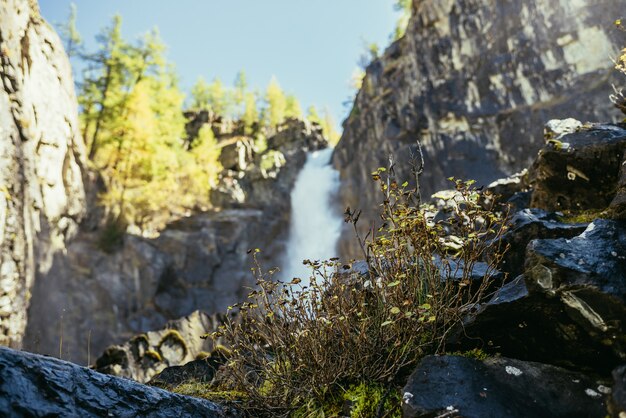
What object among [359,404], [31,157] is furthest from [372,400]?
[31,157]

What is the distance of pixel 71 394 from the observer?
272cm

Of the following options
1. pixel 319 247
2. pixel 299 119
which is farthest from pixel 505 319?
pixel 299 119

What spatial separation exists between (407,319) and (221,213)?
24.7m

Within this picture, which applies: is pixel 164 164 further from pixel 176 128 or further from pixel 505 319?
pixel 505 319

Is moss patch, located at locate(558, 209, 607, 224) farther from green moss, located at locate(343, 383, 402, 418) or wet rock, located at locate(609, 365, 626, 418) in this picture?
green moss, located at locate(343, 383, 402, 418)

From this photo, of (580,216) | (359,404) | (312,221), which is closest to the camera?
(359,404)

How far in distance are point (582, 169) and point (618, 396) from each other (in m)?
3.28

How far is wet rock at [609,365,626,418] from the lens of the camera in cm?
221

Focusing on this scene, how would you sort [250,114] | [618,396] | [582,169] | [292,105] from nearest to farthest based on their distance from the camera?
1. [618,396]
2. [582,169]
3. [250,114]
4. [292,105]

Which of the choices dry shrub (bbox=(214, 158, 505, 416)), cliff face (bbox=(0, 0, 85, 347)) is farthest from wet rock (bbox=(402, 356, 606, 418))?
cliff face (bbox=(0, 0, 85, 347))

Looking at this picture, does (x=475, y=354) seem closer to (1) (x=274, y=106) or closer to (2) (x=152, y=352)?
(2) (x=152, y=352)

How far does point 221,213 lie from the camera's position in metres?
27.1

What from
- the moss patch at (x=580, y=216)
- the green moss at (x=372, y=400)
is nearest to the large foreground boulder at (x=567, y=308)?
the green moss at (x=372, y=400)

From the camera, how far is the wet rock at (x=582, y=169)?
15.2ft
